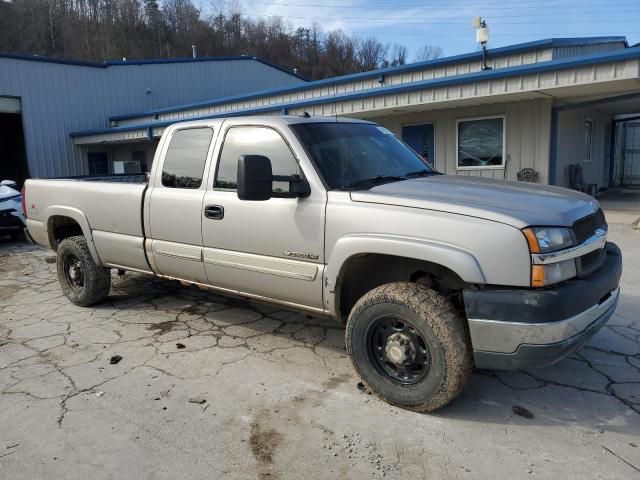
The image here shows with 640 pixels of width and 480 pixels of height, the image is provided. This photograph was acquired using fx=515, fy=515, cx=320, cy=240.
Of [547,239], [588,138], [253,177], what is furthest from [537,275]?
[588,138]

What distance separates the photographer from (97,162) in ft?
75.6

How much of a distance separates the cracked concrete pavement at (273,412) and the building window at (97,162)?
19.4 m

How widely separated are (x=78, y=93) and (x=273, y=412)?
21.8m

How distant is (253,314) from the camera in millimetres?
5406

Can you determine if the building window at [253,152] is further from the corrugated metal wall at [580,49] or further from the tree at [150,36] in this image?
the tree at [150,36]

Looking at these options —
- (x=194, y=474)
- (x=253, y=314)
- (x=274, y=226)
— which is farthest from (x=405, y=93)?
(x=194, y=474)

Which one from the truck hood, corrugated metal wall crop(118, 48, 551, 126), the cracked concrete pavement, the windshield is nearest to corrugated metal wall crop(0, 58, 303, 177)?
corrugated metal wall crop(118, 48, 551, 126)

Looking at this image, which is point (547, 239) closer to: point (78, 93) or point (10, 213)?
point (10, 213)

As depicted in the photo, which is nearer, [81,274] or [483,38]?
[81,274]

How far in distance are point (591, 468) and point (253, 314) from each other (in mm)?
3448

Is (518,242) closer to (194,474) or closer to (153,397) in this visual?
(194,474)

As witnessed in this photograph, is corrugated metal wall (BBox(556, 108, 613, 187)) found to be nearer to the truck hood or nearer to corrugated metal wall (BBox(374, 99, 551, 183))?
corrugated metal wall (BBox(374, 99, 551, 183))

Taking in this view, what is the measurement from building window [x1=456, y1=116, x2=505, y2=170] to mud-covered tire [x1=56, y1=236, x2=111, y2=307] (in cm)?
1016

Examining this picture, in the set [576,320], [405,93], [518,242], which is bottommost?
[576,320]
